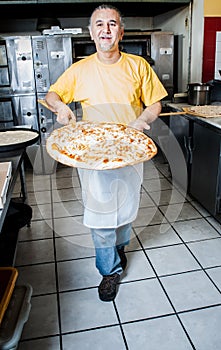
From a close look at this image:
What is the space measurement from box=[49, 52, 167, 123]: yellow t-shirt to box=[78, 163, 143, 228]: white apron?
1.04 feet

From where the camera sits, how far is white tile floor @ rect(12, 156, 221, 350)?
5.47 feet

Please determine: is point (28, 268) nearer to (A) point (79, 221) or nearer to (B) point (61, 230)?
(B) point (61, 230)

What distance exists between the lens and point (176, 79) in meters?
4.18

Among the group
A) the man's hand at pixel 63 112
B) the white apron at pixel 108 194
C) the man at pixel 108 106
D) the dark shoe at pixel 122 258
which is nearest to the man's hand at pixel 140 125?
the man at pixel 108 106

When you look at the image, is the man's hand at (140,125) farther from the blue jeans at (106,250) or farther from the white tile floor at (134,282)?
the white tile floor at (134,282)

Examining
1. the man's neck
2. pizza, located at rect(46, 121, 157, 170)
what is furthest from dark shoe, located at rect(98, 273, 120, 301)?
the man's neck

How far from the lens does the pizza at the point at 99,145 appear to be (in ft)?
5.21

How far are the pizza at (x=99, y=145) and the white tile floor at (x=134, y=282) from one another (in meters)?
0.83

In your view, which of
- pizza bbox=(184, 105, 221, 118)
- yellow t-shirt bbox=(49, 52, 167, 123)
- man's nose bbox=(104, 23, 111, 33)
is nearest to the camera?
man's nose bbox=(104, 23, 111, 33)

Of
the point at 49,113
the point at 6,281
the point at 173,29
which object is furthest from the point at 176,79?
the point at 6,281

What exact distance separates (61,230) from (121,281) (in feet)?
2.59

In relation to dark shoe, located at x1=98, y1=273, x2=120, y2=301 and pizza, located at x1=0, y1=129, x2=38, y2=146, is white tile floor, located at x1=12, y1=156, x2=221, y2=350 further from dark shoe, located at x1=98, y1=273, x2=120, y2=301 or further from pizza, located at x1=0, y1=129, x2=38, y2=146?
pizza, located at x1=0, y1=129, x2=38, y2=146

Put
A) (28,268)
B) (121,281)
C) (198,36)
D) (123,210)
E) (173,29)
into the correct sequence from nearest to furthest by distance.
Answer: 1. (123,210)
2. (121,281)
3. (28,268)
4. (198,36)
5. (173,29)

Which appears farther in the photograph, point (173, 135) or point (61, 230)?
point (173, 135)
